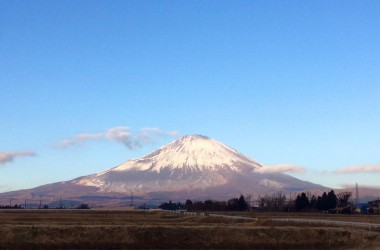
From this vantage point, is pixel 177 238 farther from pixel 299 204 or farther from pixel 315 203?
pixel 315 203

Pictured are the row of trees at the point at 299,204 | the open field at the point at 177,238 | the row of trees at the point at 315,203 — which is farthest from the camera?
the row of trees at the point at 299,204

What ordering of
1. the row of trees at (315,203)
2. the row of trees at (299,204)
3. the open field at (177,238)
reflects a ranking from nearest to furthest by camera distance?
1. the open field at (177,238)
2. the row of trees at (315,203)
3. the row of trees at (299,204)

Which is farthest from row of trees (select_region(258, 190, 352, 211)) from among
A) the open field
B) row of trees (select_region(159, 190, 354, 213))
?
the open field

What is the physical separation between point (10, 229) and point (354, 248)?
2635 centimetres

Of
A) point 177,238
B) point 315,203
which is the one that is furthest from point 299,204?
point 177,238

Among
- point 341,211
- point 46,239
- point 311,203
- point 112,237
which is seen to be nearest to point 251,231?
point 112,237

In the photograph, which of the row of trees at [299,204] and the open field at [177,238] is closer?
the open field at [177,238]

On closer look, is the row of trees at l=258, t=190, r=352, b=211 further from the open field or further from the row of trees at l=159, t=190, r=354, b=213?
the open field

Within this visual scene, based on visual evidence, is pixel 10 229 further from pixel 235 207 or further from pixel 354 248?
pixel 235 207

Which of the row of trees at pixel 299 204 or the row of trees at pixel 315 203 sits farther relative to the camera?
the row of trees at pixel 299 204

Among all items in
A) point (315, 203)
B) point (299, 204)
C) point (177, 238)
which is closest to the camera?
point (177, 238)

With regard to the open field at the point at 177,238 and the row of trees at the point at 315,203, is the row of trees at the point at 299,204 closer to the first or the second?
the row of trees at the point at 315,203

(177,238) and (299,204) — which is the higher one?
(299,204)

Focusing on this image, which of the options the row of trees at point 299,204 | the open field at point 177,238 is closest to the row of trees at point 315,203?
the row of trees at point 299,204
